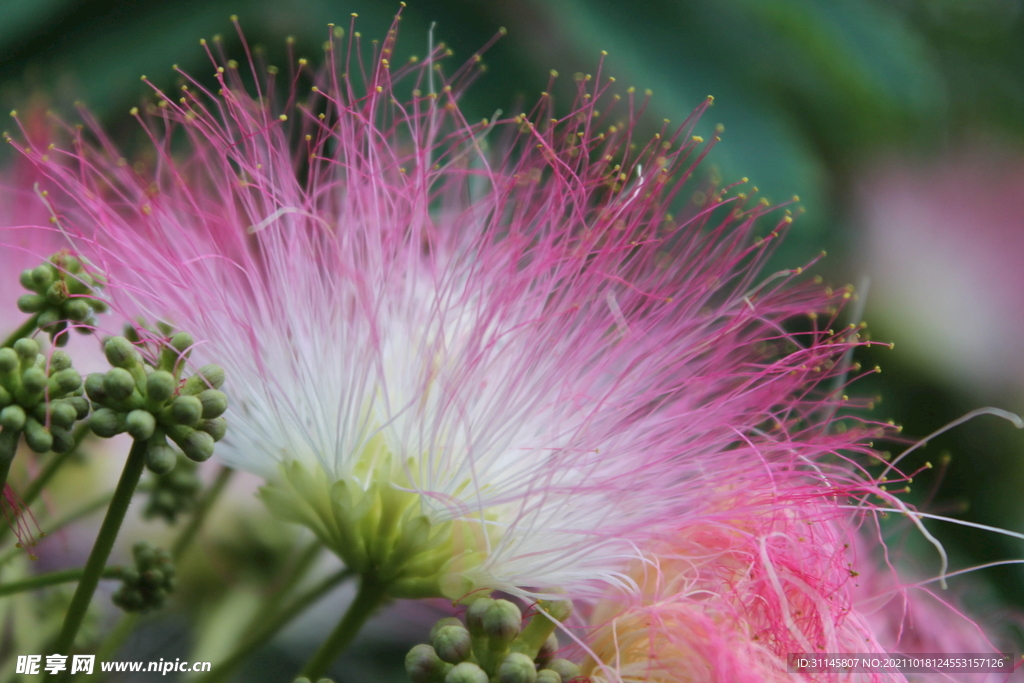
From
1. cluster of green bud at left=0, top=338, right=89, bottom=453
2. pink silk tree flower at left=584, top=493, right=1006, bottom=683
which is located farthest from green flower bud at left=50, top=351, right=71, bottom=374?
pink silk tree flower at left=584, top=493, right=1006, bottom=683

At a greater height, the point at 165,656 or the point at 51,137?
the point at 51,137

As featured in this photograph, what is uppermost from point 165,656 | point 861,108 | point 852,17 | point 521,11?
point 852,17

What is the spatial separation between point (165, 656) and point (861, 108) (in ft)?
5.32

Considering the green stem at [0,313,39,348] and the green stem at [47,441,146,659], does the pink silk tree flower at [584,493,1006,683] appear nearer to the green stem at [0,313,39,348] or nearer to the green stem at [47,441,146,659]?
the green stem at [47,441,146,659]

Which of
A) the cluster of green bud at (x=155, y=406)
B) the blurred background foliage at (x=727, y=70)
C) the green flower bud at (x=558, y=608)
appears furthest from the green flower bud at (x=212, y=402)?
the blurred background foliage at (x=727, y=70)

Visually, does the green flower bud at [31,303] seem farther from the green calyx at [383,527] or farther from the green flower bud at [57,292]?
the green calyx at [383,527]

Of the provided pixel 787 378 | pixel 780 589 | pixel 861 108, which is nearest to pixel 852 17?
pixel 861 108

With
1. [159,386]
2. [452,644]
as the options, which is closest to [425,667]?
[452,644]

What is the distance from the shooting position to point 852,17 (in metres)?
1.79

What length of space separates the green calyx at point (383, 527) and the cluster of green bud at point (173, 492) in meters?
0.27

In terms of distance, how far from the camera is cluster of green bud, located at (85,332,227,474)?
827 millimetres

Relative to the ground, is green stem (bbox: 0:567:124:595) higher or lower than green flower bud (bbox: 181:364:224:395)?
lower

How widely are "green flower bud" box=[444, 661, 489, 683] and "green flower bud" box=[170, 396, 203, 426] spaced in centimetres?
36

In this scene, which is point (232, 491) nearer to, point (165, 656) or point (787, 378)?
point (165, 656)
